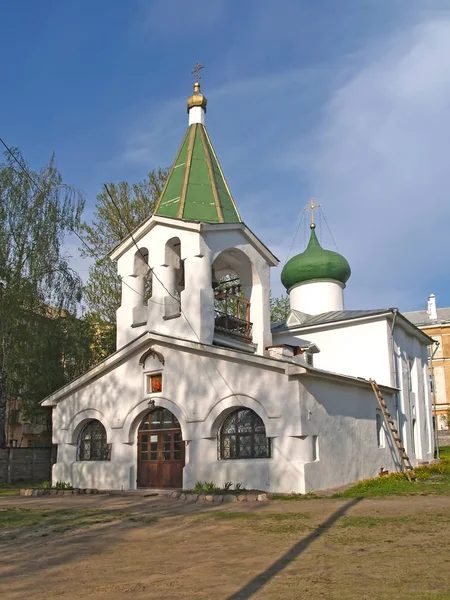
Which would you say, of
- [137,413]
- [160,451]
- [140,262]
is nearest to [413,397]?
[160,451]

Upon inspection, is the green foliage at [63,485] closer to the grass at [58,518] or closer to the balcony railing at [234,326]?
the grass at [58,518]

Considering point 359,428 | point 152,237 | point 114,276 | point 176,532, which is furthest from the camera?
point 114,276

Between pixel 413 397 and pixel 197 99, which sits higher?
pixel 197 99

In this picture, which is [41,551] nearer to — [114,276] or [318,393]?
[318,393]

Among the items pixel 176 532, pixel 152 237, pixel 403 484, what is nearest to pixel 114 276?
pixel 152 237

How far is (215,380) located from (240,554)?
8.56 m

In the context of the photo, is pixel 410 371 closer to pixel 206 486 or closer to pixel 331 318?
pixel 331 318

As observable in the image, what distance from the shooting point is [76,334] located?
22.4 metres

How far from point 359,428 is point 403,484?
7.17 feet

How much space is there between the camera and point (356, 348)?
20.8m

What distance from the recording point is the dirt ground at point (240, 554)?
18.7 feet

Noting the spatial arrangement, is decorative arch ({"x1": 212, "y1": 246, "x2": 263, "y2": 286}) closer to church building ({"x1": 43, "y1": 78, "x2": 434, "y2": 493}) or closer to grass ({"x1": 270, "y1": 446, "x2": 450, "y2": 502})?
church building ({"x1": 43, "y1": 78, "x2": 434, "y2": 493})

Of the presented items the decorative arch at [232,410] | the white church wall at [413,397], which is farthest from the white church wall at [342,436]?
the white church wall at [413,397]

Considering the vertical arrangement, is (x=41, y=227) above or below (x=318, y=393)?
above
